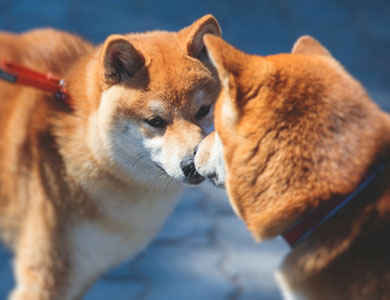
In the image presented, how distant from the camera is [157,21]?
3617mm

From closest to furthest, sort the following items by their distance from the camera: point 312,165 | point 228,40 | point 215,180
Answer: point 312,165 < point 215,180 < point 228,40

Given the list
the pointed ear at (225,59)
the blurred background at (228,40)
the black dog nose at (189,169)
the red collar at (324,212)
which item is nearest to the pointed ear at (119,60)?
the black dog nose at (189,169)

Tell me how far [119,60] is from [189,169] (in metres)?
0.40

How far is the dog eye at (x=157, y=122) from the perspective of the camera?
1519mm

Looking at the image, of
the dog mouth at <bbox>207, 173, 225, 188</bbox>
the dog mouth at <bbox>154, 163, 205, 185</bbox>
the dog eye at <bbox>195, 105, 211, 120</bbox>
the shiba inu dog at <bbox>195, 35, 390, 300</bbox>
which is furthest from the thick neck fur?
the dog eye at <bbox>195, 105, 211, 120</bbox>

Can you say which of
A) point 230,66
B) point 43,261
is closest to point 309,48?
point 230,66

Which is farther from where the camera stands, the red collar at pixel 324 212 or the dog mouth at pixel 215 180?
the dog mouth at pixel 215 180

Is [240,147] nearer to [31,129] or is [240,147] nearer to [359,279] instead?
[359,279]

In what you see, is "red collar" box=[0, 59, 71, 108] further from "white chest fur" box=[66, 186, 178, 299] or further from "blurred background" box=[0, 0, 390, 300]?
"blurred background" box=[0, 0, 390, 300]

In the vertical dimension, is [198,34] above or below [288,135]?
above

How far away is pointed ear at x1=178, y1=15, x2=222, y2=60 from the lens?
1.49 m

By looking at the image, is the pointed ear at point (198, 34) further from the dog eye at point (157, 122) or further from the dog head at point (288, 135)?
the dog head at point (288, 135)

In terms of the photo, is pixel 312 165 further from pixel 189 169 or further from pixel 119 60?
pixel 119 60

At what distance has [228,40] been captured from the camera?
353 centimetres
